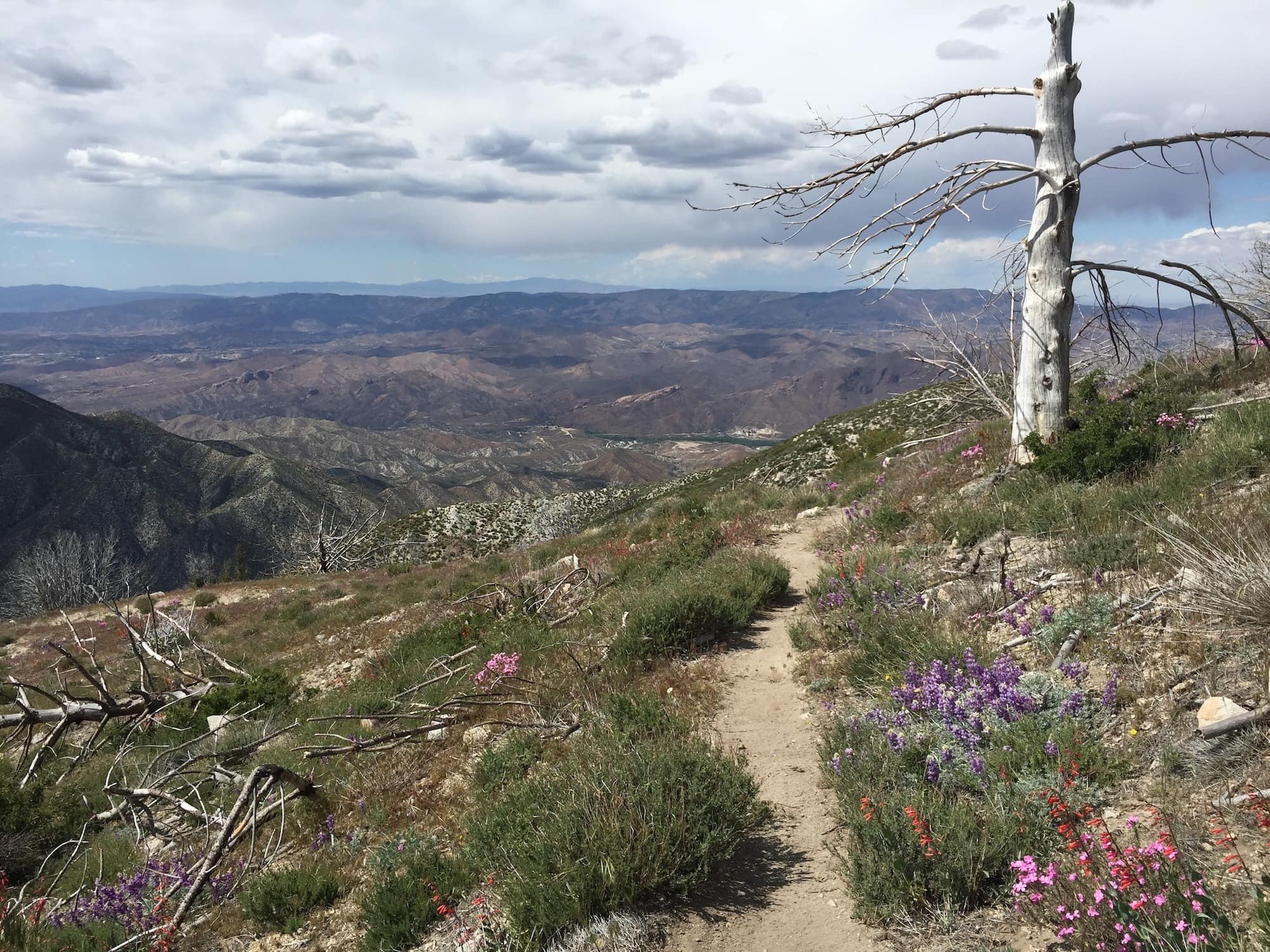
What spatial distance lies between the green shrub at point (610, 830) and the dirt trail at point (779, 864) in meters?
0.17

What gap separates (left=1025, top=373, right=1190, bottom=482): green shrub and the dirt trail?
4.22 metres

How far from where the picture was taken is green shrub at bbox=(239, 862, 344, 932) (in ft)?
15.5

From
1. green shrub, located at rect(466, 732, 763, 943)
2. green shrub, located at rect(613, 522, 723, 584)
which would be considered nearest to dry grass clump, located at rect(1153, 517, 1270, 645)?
green shrub, located at rect(466, 732, 763, 943)

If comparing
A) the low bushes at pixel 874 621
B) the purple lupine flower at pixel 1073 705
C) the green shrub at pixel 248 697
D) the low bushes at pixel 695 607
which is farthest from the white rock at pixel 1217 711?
the green shrub at pixel 248 697

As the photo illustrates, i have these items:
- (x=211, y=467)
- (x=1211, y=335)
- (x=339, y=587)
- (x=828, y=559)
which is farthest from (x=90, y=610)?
(x=211, y=467)

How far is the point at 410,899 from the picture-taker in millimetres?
4281

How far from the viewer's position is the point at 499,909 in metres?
3.92

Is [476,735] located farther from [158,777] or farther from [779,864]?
[779,864]

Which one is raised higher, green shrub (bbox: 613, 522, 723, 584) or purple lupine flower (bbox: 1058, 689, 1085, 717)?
purple lupine flower (bbox: 1058, 689, 1085, 717)

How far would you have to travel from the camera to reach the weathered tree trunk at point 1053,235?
26.2ft

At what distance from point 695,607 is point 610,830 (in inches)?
159

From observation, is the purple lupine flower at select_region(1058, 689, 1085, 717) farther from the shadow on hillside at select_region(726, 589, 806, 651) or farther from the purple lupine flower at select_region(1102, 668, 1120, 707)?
the shadow on hillside at select_region(726, 589, 806, 651)

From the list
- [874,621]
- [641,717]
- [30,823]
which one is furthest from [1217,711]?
[30,823]

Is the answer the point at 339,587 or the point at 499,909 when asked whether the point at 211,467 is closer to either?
the point at 339,587
